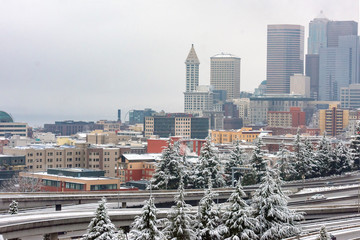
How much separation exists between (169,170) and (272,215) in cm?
3958

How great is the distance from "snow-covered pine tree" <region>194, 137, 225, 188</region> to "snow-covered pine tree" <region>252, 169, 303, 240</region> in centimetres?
3829

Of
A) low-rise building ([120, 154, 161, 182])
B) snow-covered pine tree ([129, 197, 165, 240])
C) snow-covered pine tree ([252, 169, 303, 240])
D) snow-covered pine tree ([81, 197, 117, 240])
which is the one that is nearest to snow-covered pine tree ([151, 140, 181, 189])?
snow-covered pine tree ([252, 169, 303, 240])

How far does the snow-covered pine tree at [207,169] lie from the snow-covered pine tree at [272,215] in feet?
126

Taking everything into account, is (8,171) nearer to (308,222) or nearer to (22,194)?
(22,194)

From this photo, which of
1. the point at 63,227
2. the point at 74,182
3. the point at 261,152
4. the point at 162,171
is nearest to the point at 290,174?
the point at 261,152

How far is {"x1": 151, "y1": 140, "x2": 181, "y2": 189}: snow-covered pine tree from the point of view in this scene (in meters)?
92.9

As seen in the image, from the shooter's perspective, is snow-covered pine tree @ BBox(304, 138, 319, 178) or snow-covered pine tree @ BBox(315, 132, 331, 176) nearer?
snow-covered pine tree @ BBox(304, 138, 319, 178)

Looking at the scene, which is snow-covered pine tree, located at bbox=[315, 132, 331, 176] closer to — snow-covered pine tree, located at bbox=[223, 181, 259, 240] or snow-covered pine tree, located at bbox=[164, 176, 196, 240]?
snow-covered pine tree, located at bbox=[223, 181, 259, 240]

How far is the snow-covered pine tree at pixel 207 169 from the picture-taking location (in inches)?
3711

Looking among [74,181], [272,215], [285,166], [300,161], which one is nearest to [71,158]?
[74,181]

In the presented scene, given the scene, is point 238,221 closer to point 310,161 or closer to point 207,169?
point 207,169

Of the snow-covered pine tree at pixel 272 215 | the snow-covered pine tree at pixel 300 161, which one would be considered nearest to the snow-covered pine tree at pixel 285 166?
the snow-covered pine tree at pixel 300 161

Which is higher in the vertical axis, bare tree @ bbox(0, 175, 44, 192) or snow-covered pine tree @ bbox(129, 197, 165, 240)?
snow-covered pine tree @ bbox(129, 197, 165, 240)

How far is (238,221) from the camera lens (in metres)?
53.5
